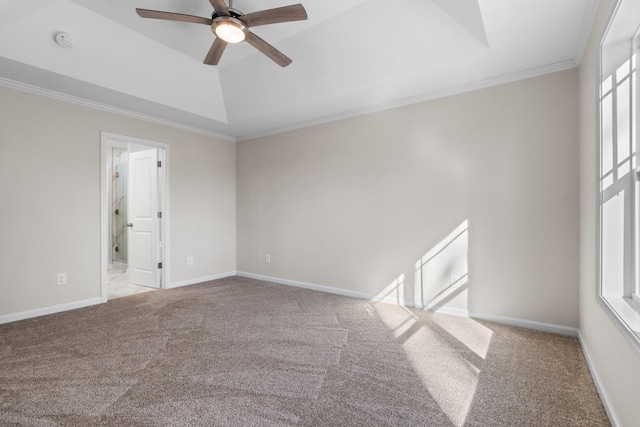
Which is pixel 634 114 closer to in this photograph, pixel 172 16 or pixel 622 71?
pixel 622 71

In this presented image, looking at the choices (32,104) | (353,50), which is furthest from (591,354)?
(32,104)

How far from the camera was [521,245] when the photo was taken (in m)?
2.95

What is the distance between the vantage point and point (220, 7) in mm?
2129

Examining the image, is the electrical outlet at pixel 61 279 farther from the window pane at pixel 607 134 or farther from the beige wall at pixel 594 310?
the window pane at pixel 607 134

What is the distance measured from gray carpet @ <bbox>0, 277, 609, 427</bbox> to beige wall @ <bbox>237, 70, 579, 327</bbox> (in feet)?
1.67

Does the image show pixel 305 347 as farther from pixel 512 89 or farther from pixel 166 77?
pixel 166 77

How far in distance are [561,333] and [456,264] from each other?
1028 mm

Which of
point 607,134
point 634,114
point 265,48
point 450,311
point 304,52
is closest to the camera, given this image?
point 634,114

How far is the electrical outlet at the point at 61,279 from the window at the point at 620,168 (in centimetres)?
480

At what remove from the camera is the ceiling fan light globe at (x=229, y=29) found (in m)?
2.25

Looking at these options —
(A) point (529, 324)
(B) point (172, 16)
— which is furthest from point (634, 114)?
(B) point (172, 16)

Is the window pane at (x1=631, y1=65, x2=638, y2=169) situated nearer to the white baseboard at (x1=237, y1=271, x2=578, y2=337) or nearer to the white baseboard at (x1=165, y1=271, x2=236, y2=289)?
the white baseboard at (x1=237, y1=271, x2=578, y2=337)

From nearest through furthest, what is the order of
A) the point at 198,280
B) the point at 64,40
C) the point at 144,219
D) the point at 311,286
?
the point at 64,40 → the point at 311,286 → the point at 144,219 → the point at 198,280

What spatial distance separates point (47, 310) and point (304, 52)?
12.9 ft
